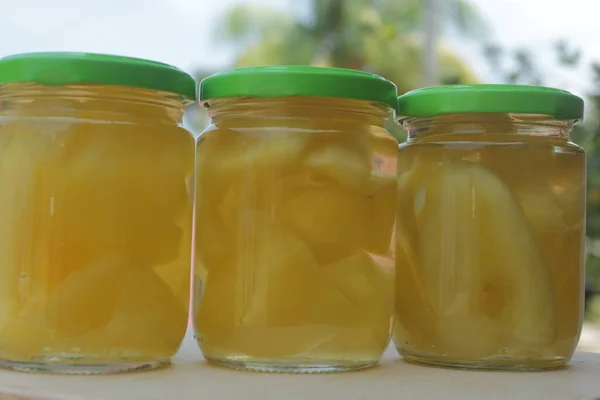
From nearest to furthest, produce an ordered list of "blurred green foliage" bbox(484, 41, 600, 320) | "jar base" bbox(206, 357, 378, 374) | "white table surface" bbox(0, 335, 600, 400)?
1. "white table surface" bbox(0, 335, 600, 400)
2. "jar base" bbox(206, 357, 378, 374)
3. "blurred green foliage" bbox(484, 41, 600, 320)

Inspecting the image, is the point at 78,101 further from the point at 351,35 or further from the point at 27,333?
the point at 351,35

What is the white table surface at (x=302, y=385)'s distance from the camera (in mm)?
576

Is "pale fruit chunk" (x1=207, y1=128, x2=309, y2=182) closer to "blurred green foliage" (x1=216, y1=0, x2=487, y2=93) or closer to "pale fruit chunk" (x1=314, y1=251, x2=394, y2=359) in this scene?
"pale fruit chunk" (x1=314, y1=251, x2=394, y2=359)

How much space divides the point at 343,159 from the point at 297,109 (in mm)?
58

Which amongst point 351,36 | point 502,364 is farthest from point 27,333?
point 351,36

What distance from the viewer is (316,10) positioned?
8.97 m

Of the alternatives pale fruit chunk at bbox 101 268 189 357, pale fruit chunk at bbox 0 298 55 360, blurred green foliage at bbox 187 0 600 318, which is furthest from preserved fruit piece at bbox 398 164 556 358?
blurred green foliage at bbox 187 0 600 318

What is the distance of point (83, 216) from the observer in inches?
25.8

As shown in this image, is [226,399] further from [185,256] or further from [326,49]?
[326,49]

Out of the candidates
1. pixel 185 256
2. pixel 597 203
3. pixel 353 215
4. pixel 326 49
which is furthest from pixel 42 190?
pixel 326 49

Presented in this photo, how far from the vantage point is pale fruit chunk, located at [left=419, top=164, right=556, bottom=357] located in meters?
0.74

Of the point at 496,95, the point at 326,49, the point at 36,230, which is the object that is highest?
the point at 326,49

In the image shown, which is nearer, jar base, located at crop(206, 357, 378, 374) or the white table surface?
the white table surface

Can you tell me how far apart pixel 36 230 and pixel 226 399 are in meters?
0.22
